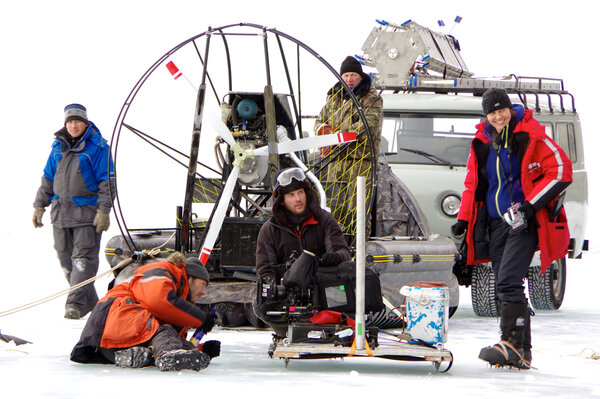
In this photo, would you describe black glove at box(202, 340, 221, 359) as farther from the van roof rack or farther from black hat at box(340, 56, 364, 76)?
the van roof rack

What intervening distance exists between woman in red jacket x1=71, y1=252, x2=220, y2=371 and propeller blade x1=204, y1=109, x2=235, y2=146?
1969mm

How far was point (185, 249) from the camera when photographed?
8492 mm

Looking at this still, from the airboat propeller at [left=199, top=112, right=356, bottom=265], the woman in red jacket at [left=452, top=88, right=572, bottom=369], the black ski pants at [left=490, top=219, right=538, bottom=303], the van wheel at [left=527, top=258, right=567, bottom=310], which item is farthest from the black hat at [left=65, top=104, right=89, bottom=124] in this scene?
the van wheel at [left=527, top=258, right=567, bottom=310]

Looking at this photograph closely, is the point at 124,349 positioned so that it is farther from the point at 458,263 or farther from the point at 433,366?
the point at 458,263

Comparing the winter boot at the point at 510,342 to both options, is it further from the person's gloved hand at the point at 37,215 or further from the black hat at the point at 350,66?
the person's gloved hand at the point at 37,215

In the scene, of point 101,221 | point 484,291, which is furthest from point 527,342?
point 101,221

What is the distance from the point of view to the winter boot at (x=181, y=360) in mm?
5727

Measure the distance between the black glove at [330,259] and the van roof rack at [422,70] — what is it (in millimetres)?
5497

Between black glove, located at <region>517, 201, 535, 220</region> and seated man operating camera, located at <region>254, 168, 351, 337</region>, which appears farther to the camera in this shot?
seated man operating camera, located at <region>254, 168, 351, 337</region>

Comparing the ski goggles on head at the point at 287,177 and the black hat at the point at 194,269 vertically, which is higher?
the ski goggles on head at the point at 287,177

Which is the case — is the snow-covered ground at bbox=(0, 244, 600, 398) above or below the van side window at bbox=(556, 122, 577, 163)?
below

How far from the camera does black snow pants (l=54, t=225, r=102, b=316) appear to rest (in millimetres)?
9352

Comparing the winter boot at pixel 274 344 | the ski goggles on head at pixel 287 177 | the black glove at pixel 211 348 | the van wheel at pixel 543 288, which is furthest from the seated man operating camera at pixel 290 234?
the van wheel at pixel 543 288

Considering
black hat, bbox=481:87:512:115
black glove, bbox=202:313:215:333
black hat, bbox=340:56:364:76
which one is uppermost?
black hat, bbox=340:56:364:76
